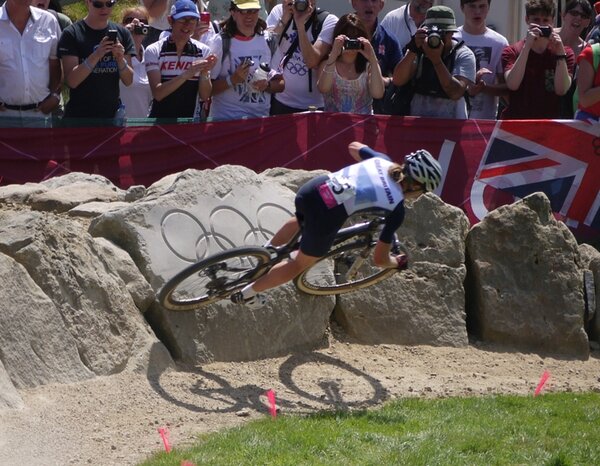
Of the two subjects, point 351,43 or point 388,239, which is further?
Result: point 351,43

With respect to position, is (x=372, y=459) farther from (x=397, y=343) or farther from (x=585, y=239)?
(x=585, y=239)

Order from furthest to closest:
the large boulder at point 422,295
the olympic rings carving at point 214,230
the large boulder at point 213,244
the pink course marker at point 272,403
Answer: the large boulder at point 422,295 → the olympic rings carving at point 214,230 → the large boulder at point 213,244 → the pink course marker at point 272,403

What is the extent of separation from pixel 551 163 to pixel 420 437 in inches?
193

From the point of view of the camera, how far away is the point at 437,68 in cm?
1152

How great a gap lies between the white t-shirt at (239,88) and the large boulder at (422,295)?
93.4 inches

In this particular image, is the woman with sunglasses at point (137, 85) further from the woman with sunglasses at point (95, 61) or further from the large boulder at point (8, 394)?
the large boulder at point (8, 394)

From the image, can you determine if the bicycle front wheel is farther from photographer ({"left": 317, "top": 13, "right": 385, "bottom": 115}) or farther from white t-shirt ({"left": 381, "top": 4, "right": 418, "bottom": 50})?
white t-shirt ({"left": 381, "top": 4, "right": 418, "bottom": 50})

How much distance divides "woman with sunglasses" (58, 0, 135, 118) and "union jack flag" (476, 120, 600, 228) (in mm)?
3772

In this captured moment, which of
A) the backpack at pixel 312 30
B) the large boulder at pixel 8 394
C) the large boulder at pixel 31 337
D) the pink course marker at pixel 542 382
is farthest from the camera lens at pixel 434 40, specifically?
the large boulder at pixel 8 394

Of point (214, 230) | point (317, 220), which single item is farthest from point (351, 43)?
point (317, 220)

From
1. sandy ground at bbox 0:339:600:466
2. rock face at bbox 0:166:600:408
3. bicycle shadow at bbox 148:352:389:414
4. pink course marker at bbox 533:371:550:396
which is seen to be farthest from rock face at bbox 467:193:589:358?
bicycle shadow at bbox 148:352:389:414

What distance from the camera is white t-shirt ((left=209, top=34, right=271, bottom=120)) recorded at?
11875 millimetres

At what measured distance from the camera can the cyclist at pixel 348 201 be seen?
8656mm

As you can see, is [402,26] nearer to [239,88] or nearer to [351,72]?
[351,72]
